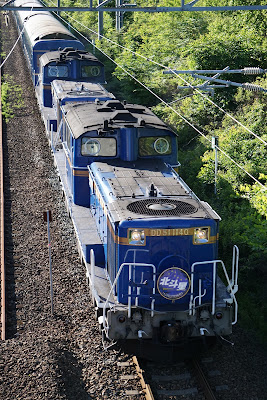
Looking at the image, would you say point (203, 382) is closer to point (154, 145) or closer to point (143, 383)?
point (143, 383)

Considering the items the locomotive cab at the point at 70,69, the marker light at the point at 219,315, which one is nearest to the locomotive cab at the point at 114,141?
the marker light at the point at 219,315

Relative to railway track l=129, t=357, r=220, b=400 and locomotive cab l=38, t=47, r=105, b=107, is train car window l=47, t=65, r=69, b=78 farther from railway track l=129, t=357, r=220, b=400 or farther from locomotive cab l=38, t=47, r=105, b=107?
railway track l=129, t=357, r=220, b=400

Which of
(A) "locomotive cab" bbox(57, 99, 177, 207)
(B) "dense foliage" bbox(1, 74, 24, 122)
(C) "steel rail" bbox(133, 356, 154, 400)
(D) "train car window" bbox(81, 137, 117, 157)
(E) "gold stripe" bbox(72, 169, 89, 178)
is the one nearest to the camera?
(C) "steel rail" bbox(133, 356, 154, 400)

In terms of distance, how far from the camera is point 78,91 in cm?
1791

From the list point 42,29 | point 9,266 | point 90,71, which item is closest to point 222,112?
point 90,71

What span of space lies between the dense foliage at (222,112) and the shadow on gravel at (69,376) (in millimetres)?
3751

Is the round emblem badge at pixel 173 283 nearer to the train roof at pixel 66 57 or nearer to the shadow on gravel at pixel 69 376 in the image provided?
the shadow on gravel at pixel 69 376

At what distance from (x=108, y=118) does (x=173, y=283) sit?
191 inches

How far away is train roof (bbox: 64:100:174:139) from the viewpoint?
12469mm

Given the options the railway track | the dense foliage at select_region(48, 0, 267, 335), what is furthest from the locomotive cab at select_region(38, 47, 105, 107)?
the railway track

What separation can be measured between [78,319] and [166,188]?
3134mm

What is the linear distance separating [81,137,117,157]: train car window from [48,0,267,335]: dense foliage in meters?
2.30

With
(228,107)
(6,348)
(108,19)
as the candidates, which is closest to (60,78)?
(228,107)

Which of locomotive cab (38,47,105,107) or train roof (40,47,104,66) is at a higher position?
train roof (40,47,104,66)
